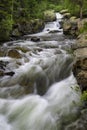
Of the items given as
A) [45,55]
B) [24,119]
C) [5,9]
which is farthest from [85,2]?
[24,119]

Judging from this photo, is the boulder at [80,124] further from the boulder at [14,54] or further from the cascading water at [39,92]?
the boulder at [14,54]

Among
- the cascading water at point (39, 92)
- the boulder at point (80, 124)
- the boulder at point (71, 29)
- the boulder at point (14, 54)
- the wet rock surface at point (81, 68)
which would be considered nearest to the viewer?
the boulder at point (80, 124)

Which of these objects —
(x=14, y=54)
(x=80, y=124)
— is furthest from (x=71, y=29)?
(x=80, y=124)

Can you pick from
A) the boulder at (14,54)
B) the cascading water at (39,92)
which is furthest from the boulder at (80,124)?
the boulder at (14,54)

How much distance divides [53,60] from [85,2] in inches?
510

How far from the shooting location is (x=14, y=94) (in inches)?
355

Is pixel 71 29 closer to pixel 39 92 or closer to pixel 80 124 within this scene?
pixel 39 92

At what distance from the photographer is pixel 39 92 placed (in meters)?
9.40

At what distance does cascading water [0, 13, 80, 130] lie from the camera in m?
7.30

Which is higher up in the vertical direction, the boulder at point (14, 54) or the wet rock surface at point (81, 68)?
the wet rock surface at point (81, 68)

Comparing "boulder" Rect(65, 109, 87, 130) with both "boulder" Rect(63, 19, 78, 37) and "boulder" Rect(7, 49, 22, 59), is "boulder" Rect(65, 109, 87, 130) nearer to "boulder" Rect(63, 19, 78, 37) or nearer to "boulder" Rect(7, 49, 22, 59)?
"boulder" Rect(7, 49, 22, 59)

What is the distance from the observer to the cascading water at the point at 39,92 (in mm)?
7297

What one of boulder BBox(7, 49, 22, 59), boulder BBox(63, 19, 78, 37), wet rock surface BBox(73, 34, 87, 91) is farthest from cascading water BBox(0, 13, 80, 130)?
boulder BBox(63, 19, 78, 37)

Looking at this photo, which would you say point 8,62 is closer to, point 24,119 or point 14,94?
point 14,94
